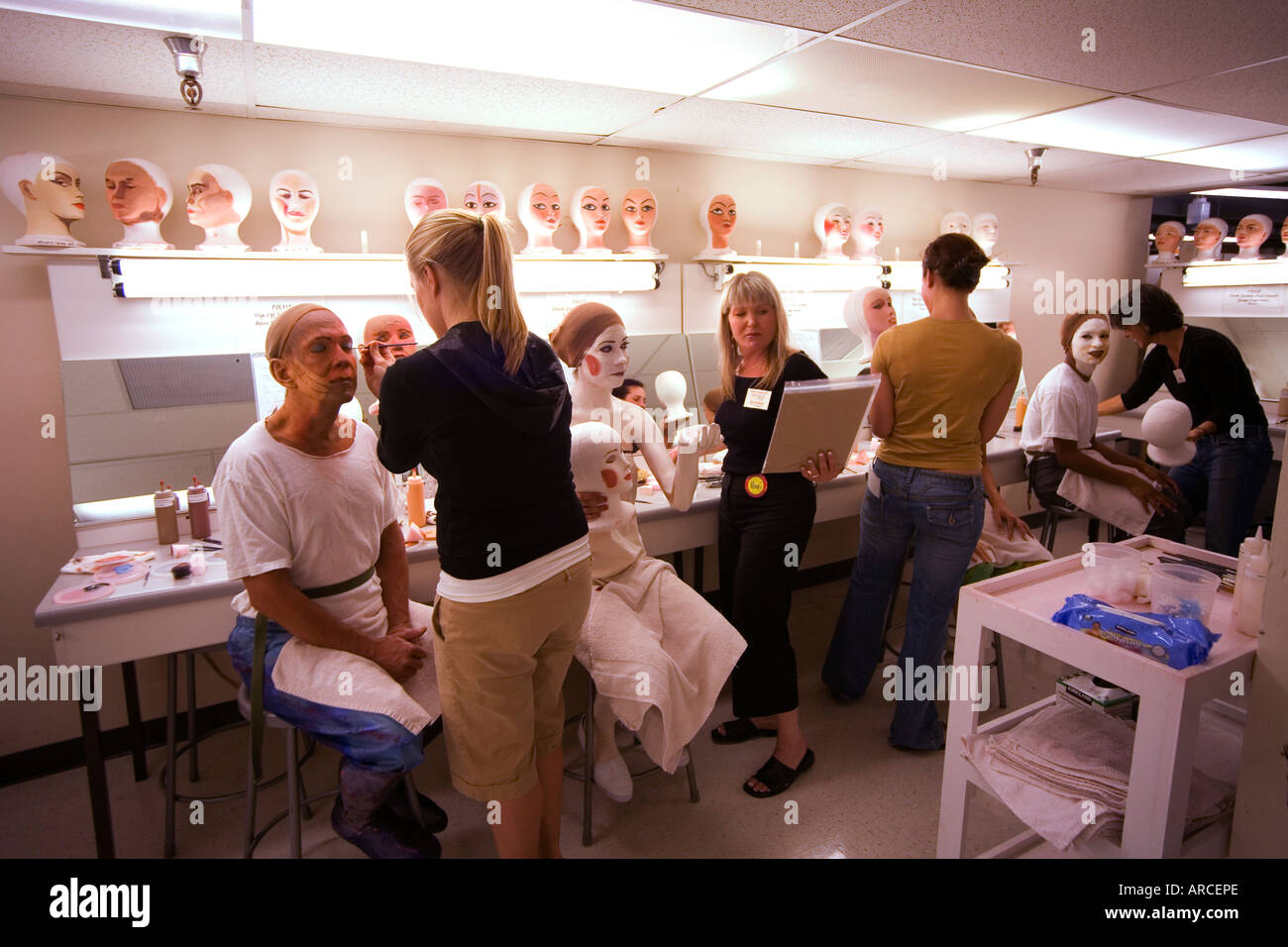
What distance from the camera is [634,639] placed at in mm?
2023

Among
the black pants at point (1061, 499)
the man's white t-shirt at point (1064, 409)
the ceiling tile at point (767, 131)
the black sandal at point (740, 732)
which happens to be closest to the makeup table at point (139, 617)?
the black sandal at point (740, 732)

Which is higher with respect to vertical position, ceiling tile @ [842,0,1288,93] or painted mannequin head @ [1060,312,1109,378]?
ceiling tile @ [842,0,1288,93]

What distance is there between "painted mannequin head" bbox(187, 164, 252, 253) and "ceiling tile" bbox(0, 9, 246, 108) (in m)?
0.24

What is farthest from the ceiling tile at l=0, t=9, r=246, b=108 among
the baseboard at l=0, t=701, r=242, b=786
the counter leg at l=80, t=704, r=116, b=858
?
the baseboard at l=0, t=701, r=242, b=786

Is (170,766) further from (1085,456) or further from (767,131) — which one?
(1085,456)

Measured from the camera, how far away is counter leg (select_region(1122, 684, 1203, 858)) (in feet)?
4.20

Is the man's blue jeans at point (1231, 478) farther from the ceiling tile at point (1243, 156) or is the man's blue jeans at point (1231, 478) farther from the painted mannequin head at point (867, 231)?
the painted mannequin head at point (867, 231)

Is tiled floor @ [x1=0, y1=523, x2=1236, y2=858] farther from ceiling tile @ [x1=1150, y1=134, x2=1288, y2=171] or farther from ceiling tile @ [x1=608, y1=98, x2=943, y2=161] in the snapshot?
ceiling tile @ [x1=1150, y1=134, x2=1288, y2=171]

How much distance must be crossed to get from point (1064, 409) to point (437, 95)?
9.66 ft

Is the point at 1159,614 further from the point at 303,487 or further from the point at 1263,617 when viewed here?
the point at 303,487

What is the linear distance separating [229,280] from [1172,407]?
13.6 ft

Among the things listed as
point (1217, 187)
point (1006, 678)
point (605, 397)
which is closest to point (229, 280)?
point (605, 397)

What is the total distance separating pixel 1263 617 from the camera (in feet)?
4.45

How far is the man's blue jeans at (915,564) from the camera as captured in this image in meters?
2.43
